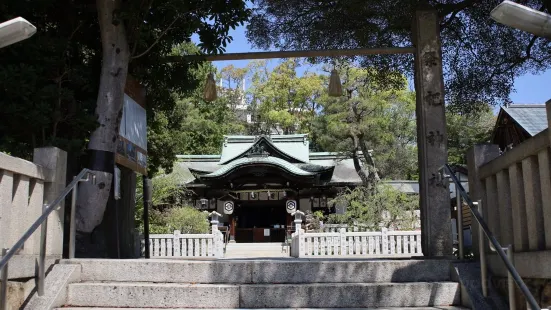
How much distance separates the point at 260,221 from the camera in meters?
27.0

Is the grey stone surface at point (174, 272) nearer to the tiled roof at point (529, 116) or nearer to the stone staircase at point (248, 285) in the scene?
the stone staircase at point (248, 285)

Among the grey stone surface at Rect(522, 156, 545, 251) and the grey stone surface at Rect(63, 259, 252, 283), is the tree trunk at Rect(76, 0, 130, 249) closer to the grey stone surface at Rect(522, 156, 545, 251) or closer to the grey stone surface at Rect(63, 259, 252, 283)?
the grey stone surface at Rect(63, 259, 252, 283)

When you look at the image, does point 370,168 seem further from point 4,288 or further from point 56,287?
point 4,288

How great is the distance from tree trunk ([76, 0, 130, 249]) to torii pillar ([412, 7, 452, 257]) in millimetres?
3451

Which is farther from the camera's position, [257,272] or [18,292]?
[257,272]

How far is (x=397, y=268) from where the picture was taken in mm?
4570

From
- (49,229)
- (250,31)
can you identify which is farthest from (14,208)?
(250,31)

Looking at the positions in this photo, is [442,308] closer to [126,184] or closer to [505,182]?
[505,182]

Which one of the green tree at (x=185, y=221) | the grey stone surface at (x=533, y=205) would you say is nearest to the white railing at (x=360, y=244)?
the green tree at (x=185, y=221)

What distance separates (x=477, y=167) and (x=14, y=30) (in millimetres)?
3923

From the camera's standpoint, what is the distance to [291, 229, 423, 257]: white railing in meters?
14.6

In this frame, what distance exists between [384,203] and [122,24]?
1277 cm

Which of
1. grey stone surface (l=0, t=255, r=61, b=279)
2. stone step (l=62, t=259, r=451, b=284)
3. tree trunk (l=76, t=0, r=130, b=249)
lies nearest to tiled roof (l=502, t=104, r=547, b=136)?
stone step (l=62, t=259, r=451, b=284)

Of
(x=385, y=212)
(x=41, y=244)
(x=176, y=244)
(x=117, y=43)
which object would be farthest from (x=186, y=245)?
(x=41, y=244)
